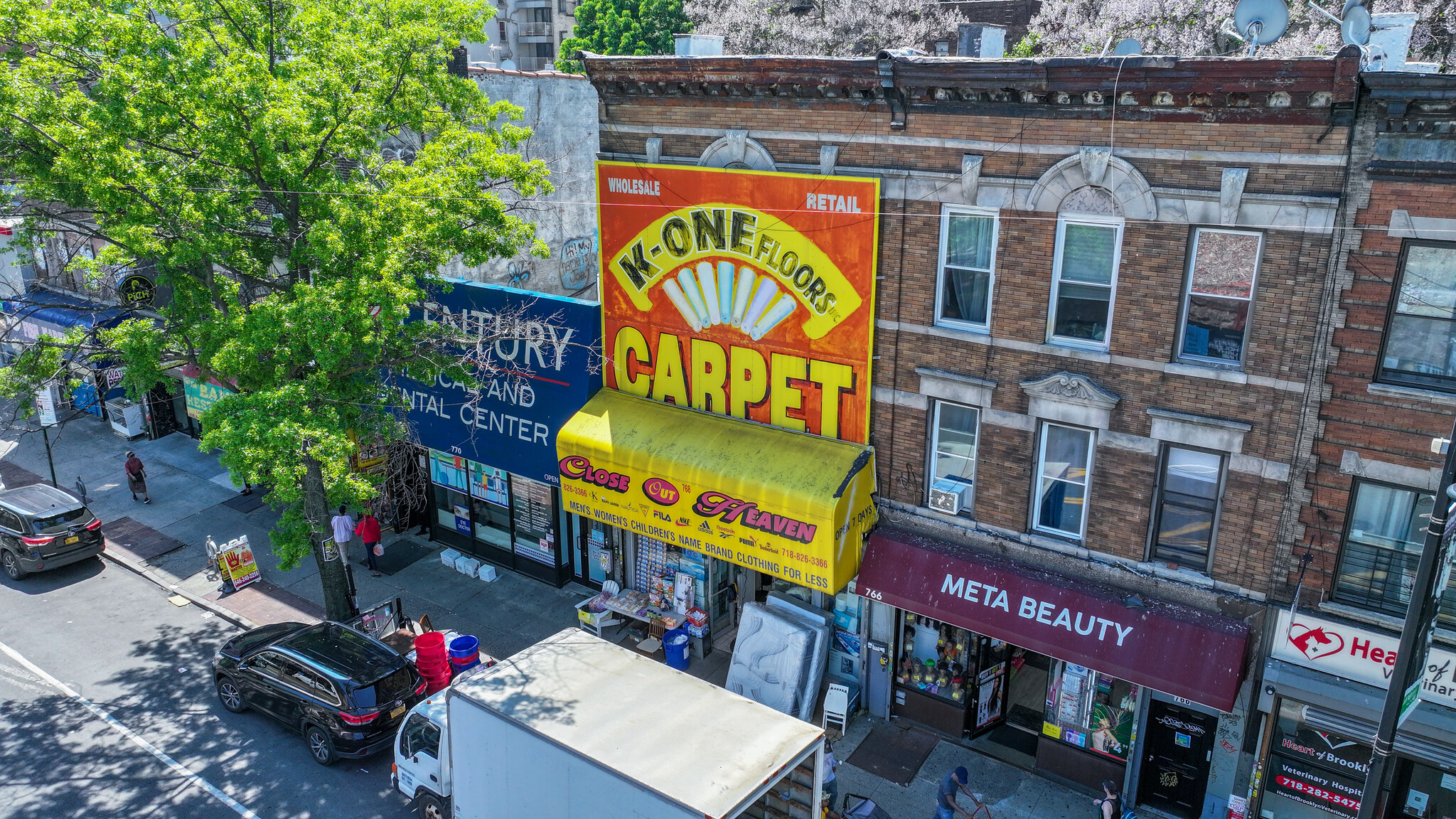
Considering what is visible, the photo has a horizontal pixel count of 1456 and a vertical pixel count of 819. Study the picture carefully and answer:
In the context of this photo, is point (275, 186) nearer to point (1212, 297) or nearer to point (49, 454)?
point (49, 454)

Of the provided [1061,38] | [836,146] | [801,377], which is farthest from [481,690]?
[1061,38]

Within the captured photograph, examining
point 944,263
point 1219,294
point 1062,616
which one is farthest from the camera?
point 944,263

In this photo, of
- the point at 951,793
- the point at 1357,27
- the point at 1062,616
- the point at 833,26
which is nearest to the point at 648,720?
the point at 951,793

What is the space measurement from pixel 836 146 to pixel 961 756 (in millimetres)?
10253

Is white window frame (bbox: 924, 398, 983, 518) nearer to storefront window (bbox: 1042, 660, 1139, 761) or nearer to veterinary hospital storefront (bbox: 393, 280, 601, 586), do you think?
storefront window (bbox: 1042, 660, 1139, 761)

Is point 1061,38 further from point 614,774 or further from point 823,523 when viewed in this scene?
point 614,774

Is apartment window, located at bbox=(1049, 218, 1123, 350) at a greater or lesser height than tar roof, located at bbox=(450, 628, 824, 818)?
greater

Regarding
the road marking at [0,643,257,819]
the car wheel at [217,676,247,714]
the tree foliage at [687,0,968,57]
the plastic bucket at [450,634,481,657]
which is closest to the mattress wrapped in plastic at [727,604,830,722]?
the plastic bucket at [450,634,481,657]

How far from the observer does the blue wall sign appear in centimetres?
1900

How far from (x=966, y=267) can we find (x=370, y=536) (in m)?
14.6

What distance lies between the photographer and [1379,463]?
39.3 feet

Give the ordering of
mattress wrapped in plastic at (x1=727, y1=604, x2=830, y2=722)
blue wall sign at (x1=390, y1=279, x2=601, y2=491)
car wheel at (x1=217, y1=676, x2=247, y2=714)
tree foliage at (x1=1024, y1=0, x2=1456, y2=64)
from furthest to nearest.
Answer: tree foliage at (x1=1024, y1=0, x2=1456, y2=64), blue wall sign at (x1=390, y1=279, x2=601, y2=491), car wheel at (x1=217, y1=676, x2=247, y2=714), mattress wrapped in plastic at (x1=727, y1=604, x2=830, y2=722)

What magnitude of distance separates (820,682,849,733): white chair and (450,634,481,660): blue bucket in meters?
6.30

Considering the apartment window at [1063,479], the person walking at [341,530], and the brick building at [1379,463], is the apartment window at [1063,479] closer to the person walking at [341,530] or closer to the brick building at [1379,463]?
the brick building at [1379,463]
